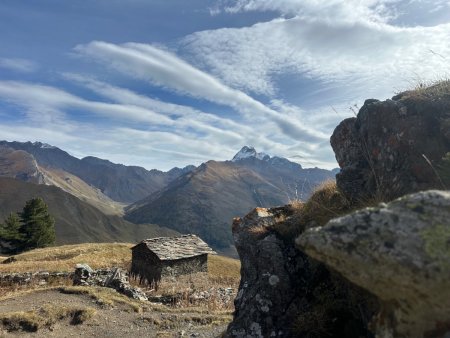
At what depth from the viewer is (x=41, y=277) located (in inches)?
1377

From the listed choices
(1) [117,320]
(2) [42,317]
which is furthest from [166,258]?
(2) [42,317]

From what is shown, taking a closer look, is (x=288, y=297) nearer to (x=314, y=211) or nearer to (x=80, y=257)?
(x=314, y=211)

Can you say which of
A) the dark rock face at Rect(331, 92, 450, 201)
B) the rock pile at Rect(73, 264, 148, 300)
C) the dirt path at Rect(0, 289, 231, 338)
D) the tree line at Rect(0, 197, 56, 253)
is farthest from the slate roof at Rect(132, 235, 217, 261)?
the tree line at Rect(0, 197, 56, 253)

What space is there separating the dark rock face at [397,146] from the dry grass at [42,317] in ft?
45.8

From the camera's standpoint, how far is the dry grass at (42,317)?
16562 mm

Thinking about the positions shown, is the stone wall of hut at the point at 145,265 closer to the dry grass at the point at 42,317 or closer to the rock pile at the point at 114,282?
the rock pile at the point at 114,282

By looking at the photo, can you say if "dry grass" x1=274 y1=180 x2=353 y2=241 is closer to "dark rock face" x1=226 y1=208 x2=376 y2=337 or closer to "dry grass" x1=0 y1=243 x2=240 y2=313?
"dark rock face" x1=226 y1=208 x2=376 y2=337

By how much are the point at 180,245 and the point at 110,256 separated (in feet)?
62.9

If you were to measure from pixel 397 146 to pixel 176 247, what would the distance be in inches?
1585

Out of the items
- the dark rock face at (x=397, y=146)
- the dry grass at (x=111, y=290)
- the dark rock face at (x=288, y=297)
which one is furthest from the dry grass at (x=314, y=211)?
the dry grass at (x=111, y=290)

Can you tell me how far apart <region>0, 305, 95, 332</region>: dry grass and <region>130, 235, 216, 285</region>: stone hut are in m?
24.6

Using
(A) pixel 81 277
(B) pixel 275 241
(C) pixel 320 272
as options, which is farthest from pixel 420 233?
(A) pixel 81 277

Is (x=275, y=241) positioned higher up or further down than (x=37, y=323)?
higher up

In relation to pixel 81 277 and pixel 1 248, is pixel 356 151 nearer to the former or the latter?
pixel 81 277
